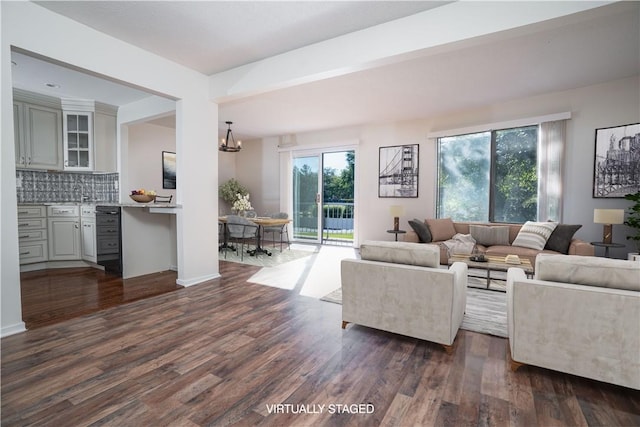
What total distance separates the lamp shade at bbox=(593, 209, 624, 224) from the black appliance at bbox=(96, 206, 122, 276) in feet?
21.1

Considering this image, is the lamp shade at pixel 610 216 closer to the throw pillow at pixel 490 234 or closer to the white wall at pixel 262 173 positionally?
the throw pillow at pixel 490 234

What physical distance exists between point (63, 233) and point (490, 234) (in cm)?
678

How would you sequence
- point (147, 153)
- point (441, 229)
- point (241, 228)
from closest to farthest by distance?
point (441, 229)
point (241, 228)
point (147, 153)

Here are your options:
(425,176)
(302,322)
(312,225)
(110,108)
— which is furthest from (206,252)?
(425,176)

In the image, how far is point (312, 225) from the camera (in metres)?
7.77

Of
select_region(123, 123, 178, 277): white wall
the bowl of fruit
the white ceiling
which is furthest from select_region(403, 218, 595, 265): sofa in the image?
the bowl of fruit

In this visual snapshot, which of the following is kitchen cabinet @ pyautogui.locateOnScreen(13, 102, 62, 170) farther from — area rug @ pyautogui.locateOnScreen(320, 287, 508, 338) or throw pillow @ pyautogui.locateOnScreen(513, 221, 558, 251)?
throw pillow @ pyautogui.locateOnScreen(513, 221, 558, 251)

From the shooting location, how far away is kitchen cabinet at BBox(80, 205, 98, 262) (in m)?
4.57

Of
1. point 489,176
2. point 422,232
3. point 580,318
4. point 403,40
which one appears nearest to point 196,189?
point 403,40

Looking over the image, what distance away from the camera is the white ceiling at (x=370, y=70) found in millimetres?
2576

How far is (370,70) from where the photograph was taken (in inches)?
148

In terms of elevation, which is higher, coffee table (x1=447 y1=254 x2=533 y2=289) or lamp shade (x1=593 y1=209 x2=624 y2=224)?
lamp shade (x1=593 y1=209 x2=624 y2=224)

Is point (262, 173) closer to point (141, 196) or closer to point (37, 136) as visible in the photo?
point (141, 196)

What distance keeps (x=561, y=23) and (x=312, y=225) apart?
6167 mm
